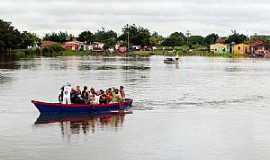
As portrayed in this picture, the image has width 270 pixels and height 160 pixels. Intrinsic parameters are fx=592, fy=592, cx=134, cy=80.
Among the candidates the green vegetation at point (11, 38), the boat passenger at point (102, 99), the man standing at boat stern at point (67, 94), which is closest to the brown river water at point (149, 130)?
the man standing at boat stern at point (67, 94)

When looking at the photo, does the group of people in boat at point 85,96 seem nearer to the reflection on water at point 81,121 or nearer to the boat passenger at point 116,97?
the boat passenger at point 116,97

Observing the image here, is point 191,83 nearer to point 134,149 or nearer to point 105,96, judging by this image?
point 105,96

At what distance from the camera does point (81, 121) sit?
115 feet

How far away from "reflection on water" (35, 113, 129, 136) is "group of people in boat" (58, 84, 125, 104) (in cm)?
103

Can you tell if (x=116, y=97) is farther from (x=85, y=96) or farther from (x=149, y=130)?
(x=149, y=130)

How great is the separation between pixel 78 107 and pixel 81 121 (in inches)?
52.1

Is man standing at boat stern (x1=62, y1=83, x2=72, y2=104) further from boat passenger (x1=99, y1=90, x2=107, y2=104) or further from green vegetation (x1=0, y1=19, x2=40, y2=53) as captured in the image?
green vegetation (x1=0, y1=19, x2=40, y2=53)

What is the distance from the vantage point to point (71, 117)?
35906 millimetres

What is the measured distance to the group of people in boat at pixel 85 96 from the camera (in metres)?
36.2

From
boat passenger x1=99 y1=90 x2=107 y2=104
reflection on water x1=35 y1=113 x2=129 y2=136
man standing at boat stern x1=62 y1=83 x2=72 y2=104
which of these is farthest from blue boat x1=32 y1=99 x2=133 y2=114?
man standing at boat stern x1=62 y1=83 x2=72 y2=104

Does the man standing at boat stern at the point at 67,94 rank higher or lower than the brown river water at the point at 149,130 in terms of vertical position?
higher

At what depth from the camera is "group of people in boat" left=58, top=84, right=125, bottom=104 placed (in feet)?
119

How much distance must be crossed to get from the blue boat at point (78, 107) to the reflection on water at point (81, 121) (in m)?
0.34

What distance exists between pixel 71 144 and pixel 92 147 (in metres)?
1.29
